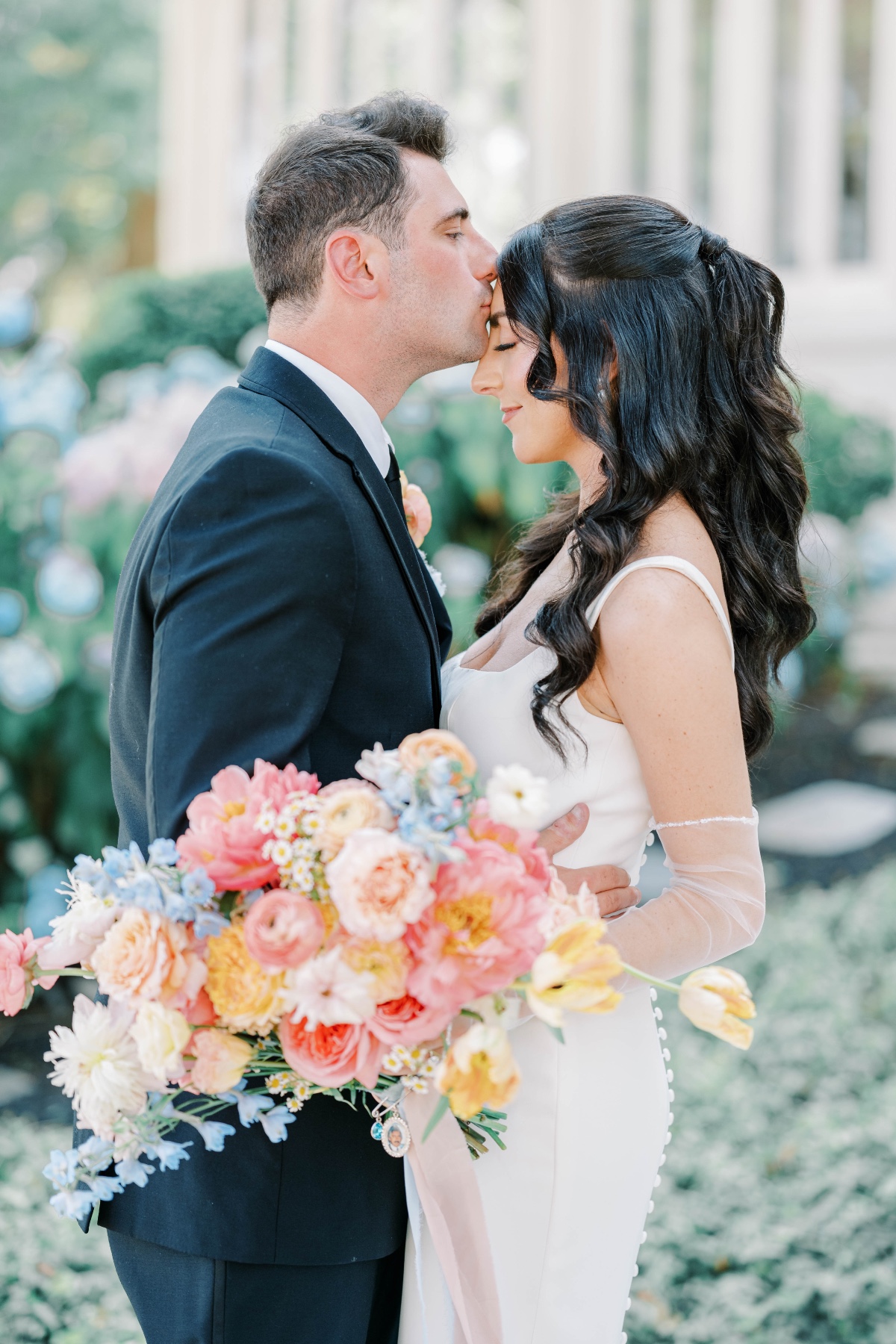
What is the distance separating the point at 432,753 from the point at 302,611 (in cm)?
32

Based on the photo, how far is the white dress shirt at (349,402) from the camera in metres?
2.17

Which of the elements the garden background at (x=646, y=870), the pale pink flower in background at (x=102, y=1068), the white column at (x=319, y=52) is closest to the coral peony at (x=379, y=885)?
the pale pink flower in background at (x=102, y=1068)

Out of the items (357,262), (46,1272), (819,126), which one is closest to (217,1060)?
(357,262)

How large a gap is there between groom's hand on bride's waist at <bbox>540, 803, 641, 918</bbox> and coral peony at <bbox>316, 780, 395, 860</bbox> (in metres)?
0.65

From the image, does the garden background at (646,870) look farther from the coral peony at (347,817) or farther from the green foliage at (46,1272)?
the coral peony at (347,817)

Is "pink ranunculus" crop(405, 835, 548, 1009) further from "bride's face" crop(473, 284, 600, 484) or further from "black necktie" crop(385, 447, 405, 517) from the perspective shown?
"bride's face" crop(473, 284, 600, 484)

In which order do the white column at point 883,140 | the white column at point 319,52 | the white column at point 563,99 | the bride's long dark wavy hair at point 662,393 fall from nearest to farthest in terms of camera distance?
the bride's long dark wavy hair at point 662,393 < the white column at point 883,140 < the white column at point 563,99 < the white column at point 319,52

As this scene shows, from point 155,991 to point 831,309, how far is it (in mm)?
7947

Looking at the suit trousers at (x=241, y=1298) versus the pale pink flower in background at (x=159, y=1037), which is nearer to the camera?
the pale pink flower in background at (x=159, y=1037)

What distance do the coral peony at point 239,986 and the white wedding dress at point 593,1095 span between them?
Result: 0.64 m

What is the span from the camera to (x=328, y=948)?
5.17ft

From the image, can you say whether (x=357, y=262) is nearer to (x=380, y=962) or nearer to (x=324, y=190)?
(x=324, y=190)

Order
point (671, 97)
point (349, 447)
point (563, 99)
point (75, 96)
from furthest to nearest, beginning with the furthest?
point (75, 96), point (563, 99), point (671, 97), point (349, 447)

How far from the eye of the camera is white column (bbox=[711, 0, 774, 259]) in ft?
28.4
